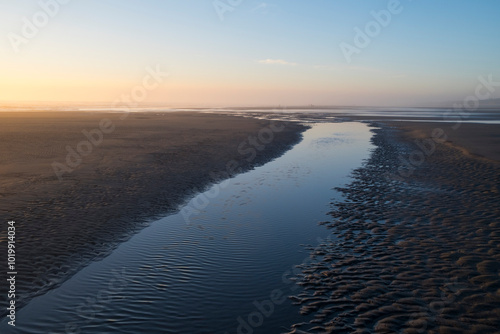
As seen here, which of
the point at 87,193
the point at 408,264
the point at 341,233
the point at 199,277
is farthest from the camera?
the point at 87,193

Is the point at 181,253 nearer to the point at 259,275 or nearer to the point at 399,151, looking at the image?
the point at 259,275

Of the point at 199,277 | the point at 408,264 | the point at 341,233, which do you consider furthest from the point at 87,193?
the point at 408,264

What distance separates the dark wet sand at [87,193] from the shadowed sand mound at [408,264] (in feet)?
22.0

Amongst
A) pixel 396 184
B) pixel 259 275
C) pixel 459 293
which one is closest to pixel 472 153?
pixel 396 184

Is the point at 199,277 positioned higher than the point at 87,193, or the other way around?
the point at 87,193

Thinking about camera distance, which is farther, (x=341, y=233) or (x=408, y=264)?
(x=341, y=233)

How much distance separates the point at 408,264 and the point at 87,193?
13.7 m

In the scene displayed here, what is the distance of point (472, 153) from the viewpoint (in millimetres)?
28781

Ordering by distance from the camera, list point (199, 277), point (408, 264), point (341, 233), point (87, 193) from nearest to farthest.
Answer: point (199, 277) → point (408, 264) → point (341, 233) → point (87, 193)

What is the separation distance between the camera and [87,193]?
648 inches

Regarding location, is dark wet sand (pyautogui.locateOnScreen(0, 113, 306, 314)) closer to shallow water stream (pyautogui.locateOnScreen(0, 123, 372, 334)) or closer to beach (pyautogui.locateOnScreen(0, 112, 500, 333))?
beach (pyautogui.locateOnScreen(0, 112, 500, 333))

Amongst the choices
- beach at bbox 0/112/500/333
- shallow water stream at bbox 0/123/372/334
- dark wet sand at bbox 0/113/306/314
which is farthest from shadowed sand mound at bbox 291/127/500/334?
dark wet sand at bbox 0/113/306/314

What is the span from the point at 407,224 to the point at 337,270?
5130 millimetres

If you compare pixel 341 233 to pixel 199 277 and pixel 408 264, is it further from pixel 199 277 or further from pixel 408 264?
pixel 199 277
